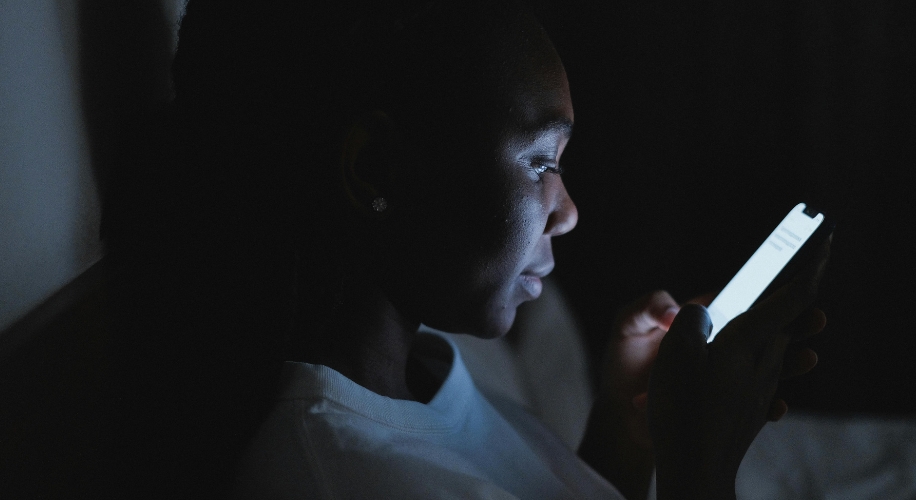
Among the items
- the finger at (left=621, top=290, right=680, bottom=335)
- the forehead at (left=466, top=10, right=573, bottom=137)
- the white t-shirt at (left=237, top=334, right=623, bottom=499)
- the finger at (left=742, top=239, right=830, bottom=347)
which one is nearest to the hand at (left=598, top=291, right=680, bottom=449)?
the finger at (left=621, top=290, right=680, bottom=335)

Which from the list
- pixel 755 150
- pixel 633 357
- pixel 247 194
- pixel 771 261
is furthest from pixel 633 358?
pixel 755 150

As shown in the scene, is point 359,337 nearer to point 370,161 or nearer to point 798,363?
point 370,161

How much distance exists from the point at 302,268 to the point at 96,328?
197 mm

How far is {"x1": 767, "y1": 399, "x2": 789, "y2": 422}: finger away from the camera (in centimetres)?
69

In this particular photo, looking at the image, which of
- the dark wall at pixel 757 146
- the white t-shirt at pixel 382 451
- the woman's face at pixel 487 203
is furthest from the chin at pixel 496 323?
the dark wall at pixel 757 146

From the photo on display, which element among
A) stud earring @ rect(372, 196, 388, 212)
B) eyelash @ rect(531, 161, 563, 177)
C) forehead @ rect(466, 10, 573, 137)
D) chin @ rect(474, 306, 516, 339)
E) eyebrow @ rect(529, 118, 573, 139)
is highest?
forehead @ rect(466, 10, 573, 137)

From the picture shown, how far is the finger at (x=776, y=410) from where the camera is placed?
0.69m

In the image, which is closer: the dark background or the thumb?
the thumb

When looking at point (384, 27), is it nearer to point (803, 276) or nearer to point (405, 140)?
point (405, 140)

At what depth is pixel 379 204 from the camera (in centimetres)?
63

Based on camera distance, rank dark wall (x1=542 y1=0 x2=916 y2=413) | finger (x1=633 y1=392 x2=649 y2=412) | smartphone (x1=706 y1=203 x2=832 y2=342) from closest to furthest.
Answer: smartphone (x1=706 y1=203 x2=832 y2=342), finger (x1=633 y1=392 x2=649 y2=412), dark wall (x1=542 y1=0 x2=916 y2=413)

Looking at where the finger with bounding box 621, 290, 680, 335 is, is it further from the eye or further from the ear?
the ear

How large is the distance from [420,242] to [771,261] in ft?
1.49

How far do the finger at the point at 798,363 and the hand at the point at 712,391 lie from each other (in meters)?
0.06
